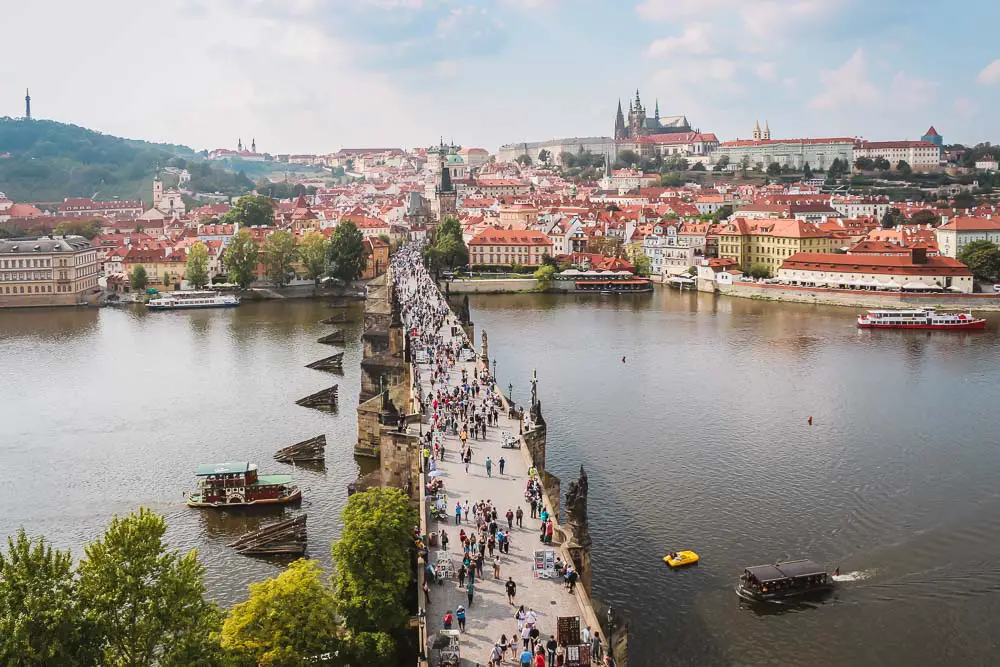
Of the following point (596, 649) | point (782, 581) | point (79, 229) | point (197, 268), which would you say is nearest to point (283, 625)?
point (596, 649)

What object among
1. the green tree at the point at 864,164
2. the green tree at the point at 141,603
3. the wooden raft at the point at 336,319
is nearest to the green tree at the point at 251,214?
the wooden raft at the point at 336,319

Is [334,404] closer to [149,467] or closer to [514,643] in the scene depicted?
[149,467]

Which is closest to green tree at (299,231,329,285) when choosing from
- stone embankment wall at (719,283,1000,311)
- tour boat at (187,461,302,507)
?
stone embankment wall at (719,283,1000,311)

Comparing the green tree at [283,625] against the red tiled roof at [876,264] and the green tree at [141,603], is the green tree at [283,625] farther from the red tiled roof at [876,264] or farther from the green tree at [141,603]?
the red tiled roof at [876,264]

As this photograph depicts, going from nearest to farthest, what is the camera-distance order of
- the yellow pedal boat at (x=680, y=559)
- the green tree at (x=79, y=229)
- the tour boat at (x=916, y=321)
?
the yellow pedal boat at (x=680, y=559)
the tour boat at (x=916, y=321)
the green tree at (x=79, y=229)

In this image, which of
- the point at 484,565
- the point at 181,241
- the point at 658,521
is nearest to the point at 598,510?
the point at 658,521

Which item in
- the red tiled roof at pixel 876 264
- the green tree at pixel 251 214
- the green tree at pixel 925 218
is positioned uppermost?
the green tree at pixel 251 214
